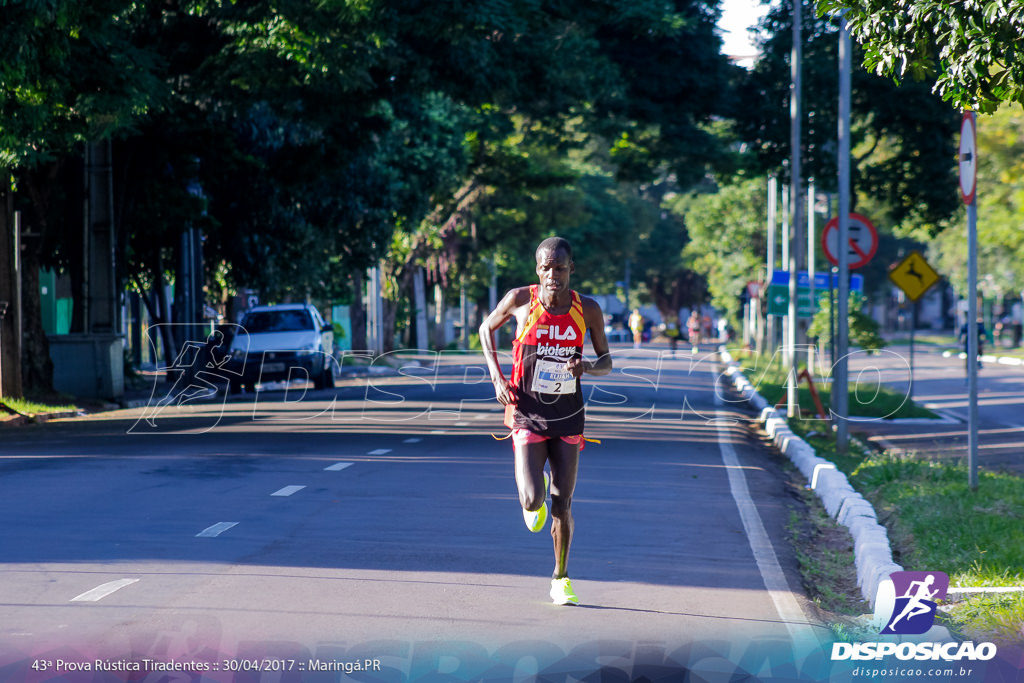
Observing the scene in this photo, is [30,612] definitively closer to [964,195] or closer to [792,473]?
[964,195]

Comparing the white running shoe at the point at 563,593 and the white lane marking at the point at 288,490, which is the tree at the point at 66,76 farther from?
the white running shoe at the point at 563,593

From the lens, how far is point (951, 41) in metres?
8.17

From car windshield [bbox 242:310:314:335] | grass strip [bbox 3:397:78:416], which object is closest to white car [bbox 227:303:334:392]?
car windshield [bbox 242:310:314:335]

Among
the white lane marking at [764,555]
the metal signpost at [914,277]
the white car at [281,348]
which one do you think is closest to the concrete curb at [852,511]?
the white lane marking at [764,555]

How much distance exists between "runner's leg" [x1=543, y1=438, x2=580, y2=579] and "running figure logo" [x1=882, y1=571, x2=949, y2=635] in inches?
66.2

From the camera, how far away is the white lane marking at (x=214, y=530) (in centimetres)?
921

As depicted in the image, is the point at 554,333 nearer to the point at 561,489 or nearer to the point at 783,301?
the point at 561,489

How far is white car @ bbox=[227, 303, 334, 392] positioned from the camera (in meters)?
28.7

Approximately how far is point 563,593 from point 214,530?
3.22 meters

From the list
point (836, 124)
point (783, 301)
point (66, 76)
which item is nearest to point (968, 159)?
point (66, 76)

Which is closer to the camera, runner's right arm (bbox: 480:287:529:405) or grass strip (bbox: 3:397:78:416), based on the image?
runner's right arm (bbox: 480:287:529:405)

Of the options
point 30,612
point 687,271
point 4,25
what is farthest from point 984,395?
point 687,271

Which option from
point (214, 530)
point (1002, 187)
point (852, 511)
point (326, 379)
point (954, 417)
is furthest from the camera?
point (1002, 187)

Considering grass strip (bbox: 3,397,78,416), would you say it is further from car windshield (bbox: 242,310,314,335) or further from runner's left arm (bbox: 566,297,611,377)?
runner's left arm (bbox: 566,297,611,377)
